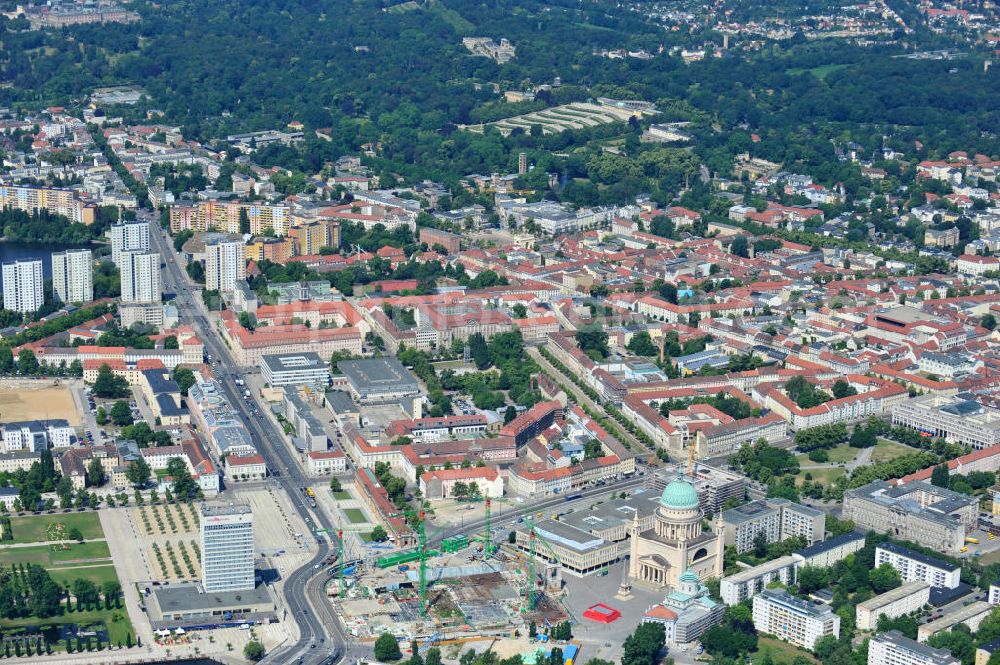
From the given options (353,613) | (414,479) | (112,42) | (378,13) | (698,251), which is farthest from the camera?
(378,13)

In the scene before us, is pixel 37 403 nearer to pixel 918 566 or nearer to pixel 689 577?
pixel 689 577

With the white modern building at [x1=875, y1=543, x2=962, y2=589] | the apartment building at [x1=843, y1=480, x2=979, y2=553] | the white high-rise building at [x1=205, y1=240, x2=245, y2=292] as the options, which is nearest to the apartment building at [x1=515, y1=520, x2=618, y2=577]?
the white modern building at [x1=875, y1=543, x2=962, y2=589]

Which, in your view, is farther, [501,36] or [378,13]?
[378,13]

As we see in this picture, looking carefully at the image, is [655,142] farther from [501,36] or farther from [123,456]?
[123,456]

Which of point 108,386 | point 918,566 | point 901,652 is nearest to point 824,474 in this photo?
point 918,566

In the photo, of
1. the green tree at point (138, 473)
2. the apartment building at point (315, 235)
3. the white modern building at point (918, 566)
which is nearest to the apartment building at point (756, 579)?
the white modern building at point (918, 566)

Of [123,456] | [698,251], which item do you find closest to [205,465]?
[123,456]
